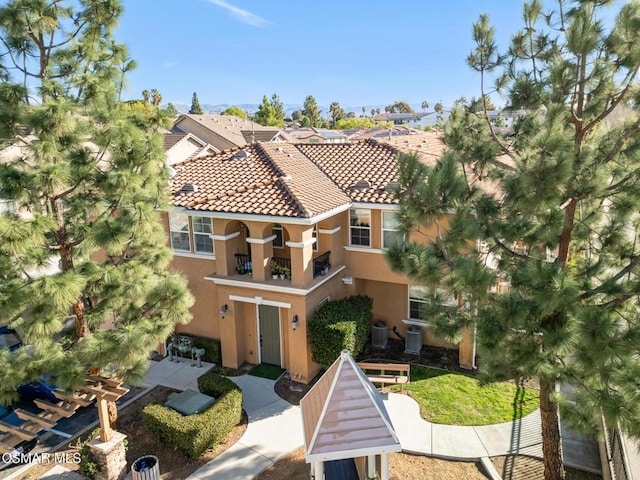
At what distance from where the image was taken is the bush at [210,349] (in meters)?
16.3

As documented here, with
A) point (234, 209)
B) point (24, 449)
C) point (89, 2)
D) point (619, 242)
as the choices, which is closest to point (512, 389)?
point (619, 242)

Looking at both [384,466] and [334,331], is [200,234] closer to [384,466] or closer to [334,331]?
[334,331]

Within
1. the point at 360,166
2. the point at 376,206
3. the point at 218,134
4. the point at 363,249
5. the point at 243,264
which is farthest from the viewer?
the point at 218,134

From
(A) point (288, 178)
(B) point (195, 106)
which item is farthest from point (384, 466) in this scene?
(B) point (195, 106)

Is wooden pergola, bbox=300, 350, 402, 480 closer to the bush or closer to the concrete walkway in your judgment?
the concrete walkway

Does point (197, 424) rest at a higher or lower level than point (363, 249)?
lower

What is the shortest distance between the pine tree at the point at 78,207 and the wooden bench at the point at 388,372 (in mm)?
6352

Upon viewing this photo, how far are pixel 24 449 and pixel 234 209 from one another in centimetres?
874

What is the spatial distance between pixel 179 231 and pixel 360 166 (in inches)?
303

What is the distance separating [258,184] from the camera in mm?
15797

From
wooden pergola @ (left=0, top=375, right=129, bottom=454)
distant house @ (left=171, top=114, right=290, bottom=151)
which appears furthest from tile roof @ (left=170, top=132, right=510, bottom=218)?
distant house @ (left=171, top=114, right=290, bottom=151)

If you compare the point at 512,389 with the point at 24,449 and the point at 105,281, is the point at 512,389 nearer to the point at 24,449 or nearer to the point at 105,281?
the point at 105,281

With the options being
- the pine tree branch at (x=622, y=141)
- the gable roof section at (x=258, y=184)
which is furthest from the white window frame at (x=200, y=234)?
the pine tree branch at (x=622, y=141)

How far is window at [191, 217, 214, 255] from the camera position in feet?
53.0
